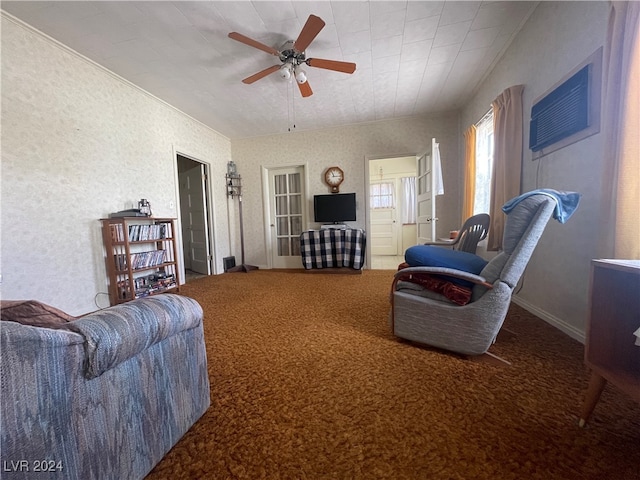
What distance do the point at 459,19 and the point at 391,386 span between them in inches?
111

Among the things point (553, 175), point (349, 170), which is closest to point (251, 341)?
point (553, 175)

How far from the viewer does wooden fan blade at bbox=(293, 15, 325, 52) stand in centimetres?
167

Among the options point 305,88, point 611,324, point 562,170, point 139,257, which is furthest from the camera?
point 139,257

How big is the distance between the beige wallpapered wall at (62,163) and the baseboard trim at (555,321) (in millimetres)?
4042

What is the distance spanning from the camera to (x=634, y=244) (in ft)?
3.57

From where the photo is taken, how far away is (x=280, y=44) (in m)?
2.21

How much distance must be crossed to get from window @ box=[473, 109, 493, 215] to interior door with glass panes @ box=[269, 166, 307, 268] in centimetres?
279

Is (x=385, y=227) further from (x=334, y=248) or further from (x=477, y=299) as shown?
(x=477, y=299)

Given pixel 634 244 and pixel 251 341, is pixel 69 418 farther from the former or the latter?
pixel 634 244

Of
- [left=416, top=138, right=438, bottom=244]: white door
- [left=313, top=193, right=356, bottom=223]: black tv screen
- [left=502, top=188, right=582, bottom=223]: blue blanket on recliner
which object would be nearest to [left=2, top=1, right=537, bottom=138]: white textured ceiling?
[left=416, top=138, right=438, bottom=244]: white door

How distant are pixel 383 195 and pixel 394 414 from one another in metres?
5.48

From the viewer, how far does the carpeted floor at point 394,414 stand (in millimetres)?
793

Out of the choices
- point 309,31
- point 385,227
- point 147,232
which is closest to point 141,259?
point 147,232

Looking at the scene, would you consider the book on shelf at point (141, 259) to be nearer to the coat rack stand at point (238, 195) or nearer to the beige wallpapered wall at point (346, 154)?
the coat rack stand at point (238, 195)
